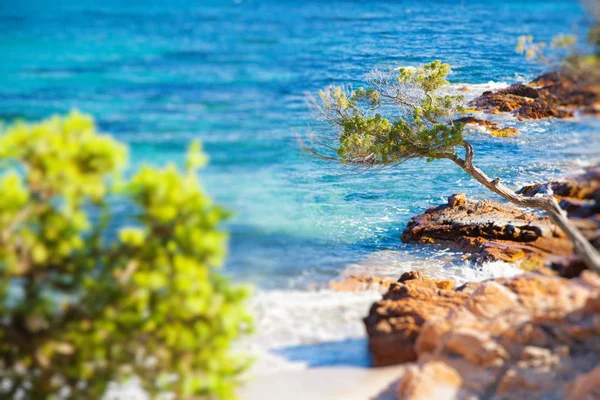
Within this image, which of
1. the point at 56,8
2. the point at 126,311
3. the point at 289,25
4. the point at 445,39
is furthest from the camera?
the point at 289,25

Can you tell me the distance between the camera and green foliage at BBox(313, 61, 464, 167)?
852 centimetres

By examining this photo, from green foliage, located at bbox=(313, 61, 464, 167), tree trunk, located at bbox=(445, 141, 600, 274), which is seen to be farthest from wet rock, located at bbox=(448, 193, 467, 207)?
tree trunk, located at bbox=(445, 141, 600, 274)

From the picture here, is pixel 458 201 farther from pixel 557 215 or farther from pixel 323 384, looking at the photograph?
pixel 323 384

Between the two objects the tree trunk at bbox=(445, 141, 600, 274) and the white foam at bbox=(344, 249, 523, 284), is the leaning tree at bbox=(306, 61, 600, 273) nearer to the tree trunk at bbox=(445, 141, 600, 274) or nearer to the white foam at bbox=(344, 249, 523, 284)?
the tree trunk at bbox=(445, 141, 600, 274)

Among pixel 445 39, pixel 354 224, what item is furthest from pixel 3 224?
pixel 445 39

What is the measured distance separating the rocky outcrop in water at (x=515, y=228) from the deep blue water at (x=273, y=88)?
41 cm

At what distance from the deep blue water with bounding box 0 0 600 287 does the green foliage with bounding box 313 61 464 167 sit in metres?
1.47

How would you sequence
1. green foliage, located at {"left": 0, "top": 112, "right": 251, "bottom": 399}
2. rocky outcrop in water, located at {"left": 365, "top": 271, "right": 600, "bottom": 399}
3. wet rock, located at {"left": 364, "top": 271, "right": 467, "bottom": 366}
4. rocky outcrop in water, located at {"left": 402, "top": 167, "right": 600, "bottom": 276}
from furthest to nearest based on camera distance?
wet rock, located at {"left": 364, "top": 271, "right": 467, "bottom": 366} < rocky outcrop in water, located at {"left": 402, "top": 167, "right": 600, "bottom": 276} < rocky outcrop in water, located at {"left": 365, "top": 271, "right": 600, "bottom": 399} < green foliage, located at {"left": 0, "top": 112, "right": 251, "bottom": 399}

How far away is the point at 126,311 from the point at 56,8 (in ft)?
44.9

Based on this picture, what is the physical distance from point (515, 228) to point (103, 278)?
24.8ft

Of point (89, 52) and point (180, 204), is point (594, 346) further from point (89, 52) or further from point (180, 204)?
point (89, 52)

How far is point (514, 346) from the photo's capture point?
4.37m

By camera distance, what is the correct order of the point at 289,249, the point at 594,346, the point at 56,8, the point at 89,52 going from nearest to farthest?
the point at 594,346, the point at 289,249, the point at 89,52, the point at 56,8

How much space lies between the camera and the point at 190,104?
44.3 ft
